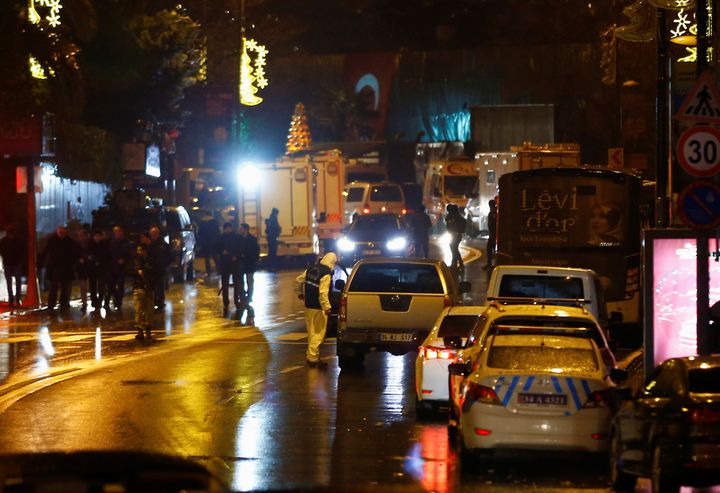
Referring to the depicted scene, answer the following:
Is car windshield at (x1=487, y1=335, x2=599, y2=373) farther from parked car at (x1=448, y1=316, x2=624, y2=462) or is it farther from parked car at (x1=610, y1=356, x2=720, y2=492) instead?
parked car at (x1=610, y1=356, x2=720, y2=492)

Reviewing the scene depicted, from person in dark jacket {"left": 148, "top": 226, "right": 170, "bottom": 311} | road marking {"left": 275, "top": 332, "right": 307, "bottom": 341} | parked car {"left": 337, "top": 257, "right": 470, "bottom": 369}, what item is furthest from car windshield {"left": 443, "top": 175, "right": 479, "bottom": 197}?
parked car {"left": 337, "top": 257, "right": 470, "bottom": 369}

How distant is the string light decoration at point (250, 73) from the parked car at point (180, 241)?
7850 mm

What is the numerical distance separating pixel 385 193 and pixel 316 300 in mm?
30471

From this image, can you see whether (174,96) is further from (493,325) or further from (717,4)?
(493,325)

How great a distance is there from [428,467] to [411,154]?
55.9 metres

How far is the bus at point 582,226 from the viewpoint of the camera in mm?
22609

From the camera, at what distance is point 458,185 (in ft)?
178

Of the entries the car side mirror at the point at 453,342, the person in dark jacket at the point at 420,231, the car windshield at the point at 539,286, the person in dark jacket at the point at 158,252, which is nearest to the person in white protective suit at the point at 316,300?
the car windshield at the point at 539,286

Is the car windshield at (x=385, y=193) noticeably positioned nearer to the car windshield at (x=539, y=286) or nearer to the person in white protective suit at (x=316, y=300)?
the person in white protective suit at (x=316, y=300)

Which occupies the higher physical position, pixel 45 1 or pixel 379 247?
pixel 45 1

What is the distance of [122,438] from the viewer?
13672mm

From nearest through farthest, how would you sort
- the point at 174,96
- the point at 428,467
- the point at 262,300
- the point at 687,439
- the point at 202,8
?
the point at 687,439
the point at 428,467
the point at 262,300
the point at 174,96
the point at 202,8

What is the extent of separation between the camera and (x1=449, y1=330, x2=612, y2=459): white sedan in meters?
11.9

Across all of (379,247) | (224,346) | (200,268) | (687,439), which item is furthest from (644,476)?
(200,268)
